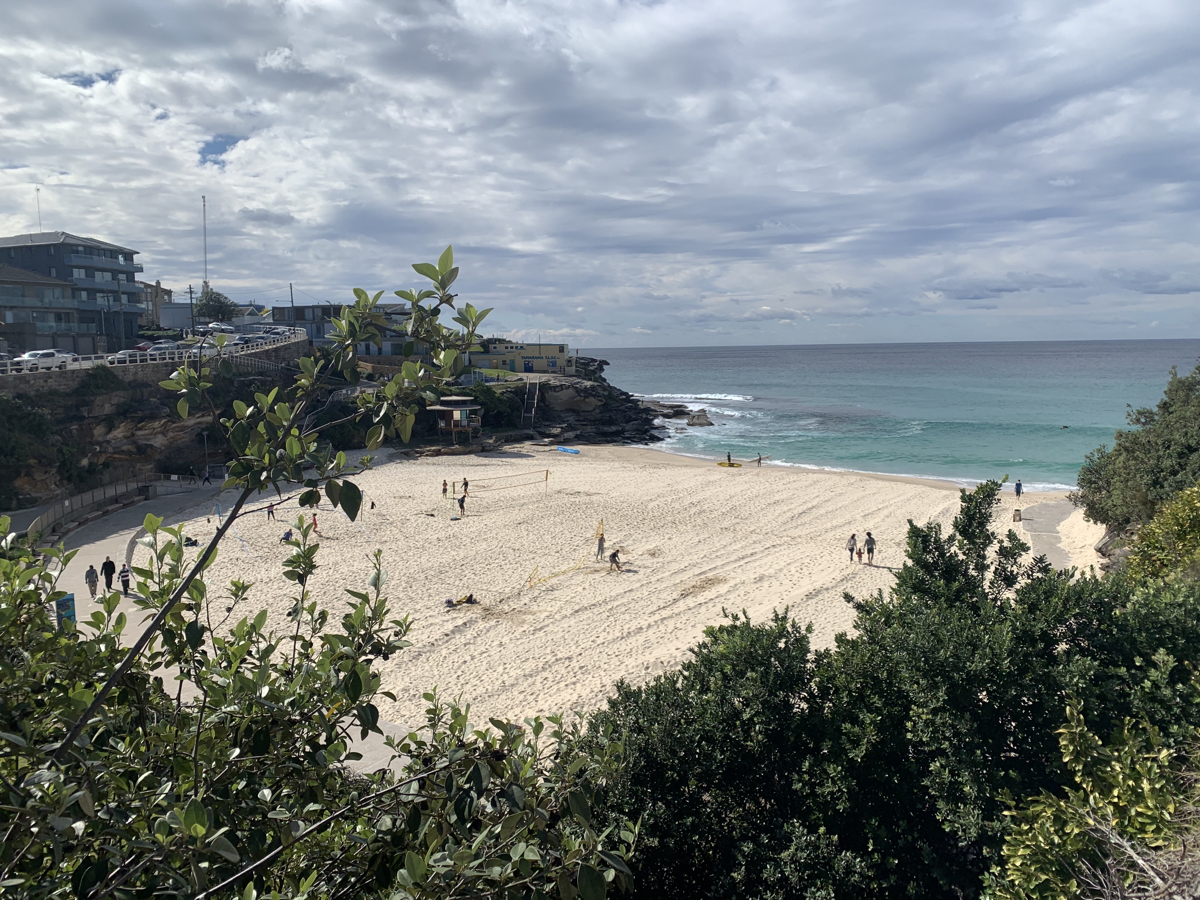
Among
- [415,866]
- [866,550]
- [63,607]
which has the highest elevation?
Result: [415,866]

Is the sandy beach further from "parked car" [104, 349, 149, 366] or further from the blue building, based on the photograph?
the blue building

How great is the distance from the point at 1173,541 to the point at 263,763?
14848 millimetres

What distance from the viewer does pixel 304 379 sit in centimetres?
294

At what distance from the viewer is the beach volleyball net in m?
33.8

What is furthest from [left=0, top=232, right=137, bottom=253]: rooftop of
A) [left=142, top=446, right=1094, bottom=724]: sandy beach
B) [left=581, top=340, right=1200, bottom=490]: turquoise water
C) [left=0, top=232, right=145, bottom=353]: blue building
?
[left=581, top=340, right=1200, bottom=490]: turquoise water

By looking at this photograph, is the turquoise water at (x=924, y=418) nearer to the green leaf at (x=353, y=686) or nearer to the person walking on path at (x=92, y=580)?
the person walking on path at (x=92, y=580)

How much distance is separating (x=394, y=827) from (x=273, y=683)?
0.99 m

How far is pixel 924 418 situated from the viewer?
6538cm

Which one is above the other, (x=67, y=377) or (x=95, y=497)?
(x=67, y=377)

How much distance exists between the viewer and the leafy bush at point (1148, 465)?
17.1 metres

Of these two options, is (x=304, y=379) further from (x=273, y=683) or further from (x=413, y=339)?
(x=273, y=683)

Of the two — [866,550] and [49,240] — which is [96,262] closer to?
[49,240]

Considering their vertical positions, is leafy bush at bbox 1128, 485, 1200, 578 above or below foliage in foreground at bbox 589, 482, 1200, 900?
above

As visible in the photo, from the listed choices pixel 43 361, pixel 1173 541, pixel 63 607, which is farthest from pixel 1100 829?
pixel 43 361
